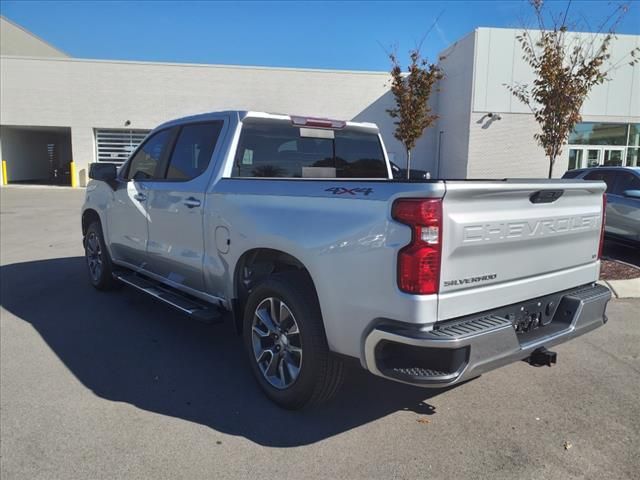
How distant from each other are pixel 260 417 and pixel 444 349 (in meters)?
1.47

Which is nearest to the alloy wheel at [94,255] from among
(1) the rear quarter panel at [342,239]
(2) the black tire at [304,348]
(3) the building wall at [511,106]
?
(1) the rear quarter panel at [342,239]

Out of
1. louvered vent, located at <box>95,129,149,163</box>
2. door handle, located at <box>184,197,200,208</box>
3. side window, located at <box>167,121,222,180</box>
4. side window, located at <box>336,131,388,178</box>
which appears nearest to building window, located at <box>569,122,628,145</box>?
louvered vent, located at <box>95,129,149,163</box>

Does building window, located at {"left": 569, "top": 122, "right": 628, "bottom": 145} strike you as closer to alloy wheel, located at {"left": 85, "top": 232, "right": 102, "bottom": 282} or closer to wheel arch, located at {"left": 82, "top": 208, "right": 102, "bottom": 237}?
wheel arch, located at {"left": 82, "top": 208, "right": 102, "bottom": 237}

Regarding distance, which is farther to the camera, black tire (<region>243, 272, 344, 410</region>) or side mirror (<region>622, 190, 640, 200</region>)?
side mirror (<region>622, 190, 640, 200</region>)

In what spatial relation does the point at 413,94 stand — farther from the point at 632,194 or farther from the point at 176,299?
the point at 176,299

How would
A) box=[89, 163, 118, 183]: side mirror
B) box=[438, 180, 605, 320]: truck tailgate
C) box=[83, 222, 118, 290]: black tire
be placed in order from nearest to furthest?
box=[438, 180, 605, 320]: truck tailgate
box=[89, 163, 118, 183]: side mirror
box=[83, 222, 118, 290]: black tire

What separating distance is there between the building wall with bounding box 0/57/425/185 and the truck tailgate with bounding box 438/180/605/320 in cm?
2488

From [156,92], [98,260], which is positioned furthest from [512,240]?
[156,92]

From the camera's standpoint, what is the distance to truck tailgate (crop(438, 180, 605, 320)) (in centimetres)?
264

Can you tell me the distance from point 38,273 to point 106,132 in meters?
23.6

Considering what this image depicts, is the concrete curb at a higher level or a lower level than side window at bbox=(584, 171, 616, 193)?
lower

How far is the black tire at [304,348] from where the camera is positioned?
311cm

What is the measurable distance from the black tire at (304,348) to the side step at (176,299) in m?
0.64

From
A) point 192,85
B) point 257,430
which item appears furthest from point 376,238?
point 192,85
